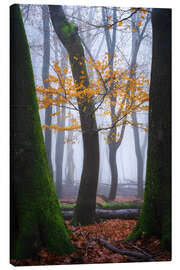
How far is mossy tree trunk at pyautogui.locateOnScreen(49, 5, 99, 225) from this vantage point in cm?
485

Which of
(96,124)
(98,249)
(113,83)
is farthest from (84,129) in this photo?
(98,249)

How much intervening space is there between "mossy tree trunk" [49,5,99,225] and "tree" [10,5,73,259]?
47.4 inches

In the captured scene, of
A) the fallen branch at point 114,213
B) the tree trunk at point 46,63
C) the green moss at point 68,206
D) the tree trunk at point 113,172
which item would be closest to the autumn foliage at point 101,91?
the tree trunk at point 46,63

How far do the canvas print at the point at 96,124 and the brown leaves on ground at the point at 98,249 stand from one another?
17mm

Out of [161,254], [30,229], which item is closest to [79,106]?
[30,229]

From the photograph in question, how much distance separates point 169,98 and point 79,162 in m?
2.17

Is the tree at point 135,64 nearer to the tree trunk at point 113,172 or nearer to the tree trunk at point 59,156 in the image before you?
the tree trunk at point 113,172

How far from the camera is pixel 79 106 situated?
193 inches

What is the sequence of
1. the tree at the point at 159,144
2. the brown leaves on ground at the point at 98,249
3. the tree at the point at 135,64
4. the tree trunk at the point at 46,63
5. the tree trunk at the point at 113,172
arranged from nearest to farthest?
the brown leaves on ground at the point at 98,249, the tree at the point at 159,144, the tree trunk at the point at 46,63, the tree at the point at 135,64, the tree trunk at the point at 113,172

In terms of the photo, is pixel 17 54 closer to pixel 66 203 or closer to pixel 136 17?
pixel 136 17

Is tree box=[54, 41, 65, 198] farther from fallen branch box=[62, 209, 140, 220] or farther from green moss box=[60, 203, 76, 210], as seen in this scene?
fallen branch box=[62, 209, 140, 220]

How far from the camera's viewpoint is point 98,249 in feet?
12.8

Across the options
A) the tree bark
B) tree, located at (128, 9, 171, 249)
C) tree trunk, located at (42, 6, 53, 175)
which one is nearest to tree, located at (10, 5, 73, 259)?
tree trunk, located at (42, 6, 53, 175)

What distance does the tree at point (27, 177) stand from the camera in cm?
330
